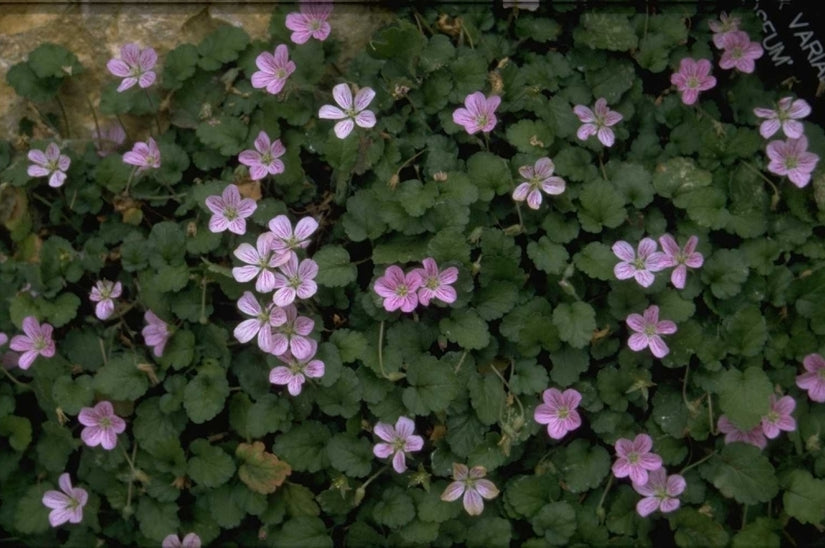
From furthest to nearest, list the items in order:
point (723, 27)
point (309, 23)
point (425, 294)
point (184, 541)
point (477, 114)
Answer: point (723, 27) → point (309, 23) → point (477, 114) → point (184, 541) → point (425, 294)

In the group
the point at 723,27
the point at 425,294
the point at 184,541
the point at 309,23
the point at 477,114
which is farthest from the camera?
the point at 723,27

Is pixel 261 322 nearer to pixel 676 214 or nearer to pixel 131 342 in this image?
pixel 131 342

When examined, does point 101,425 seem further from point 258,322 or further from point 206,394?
point 258,322

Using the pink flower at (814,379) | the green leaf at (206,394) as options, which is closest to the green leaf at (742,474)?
the pink flower at (814,379)

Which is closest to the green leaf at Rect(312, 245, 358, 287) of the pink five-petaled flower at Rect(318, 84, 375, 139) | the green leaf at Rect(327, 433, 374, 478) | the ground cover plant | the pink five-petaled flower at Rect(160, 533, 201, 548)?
the ground cover plant

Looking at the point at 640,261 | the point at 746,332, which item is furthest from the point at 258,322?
A: the point at 746,332

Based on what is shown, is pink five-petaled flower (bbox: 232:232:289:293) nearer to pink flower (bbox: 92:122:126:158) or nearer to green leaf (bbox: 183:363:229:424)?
green leaf (bbox: 183:363:229:424)

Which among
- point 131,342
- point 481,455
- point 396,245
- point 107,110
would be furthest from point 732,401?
point 107,110
